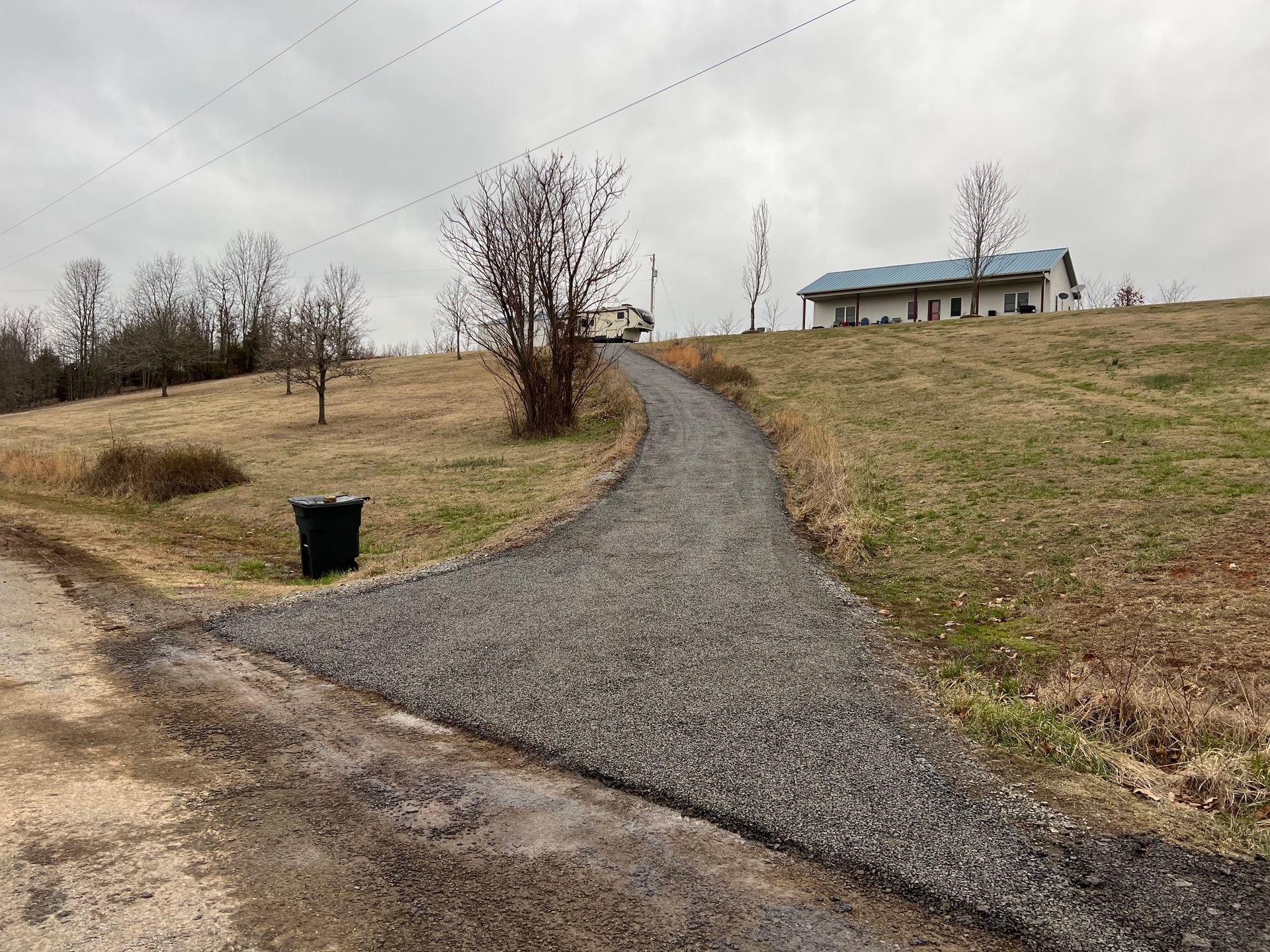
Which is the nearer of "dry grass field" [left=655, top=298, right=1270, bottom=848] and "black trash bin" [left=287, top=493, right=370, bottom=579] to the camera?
"dry grass field" [left=655, top=298, right=1270, bottom=848]

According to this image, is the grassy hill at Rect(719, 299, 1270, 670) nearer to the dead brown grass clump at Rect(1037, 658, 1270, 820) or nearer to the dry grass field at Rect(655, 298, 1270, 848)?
the dry grass field at Rect(655, 298, 1270, 848)

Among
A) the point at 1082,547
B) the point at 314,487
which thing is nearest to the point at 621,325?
the point at 314,487

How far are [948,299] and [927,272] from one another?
2153 mm

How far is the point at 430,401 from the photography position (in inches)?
1368

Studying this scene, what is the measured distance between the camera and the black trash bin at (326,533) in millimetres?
9406

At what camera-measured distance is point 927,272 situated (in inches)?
1971

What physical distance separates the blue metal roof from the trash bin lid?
45769 mm

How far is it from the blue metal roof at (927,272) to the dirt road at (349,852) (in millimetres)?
49751

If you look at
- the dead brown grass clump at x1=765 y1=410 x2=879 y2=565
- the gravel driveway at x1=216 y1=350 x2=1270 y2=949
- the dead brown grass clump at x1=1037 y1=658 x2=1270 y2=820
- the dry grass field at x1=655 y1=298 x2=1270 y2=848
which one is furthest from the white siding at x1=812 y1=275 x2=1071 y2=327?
the dead brown grass clump at x1=1037 y1=658 x2=1270 y2=820

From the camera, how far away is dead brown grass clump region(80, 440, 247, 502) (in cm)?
1691

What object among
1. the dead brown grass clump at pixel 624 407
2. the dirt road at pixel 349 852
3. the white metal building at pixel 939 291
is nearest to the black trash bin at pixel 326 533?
the dirt road at pixel 349 852

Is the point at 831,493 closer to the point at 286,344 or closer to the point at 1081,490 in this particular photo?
the point at 1081,490

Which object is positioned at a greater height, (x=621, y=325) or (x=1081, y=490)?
(x=621, y=325)

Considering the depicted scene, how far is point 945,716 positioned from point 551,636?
9.66 feet
